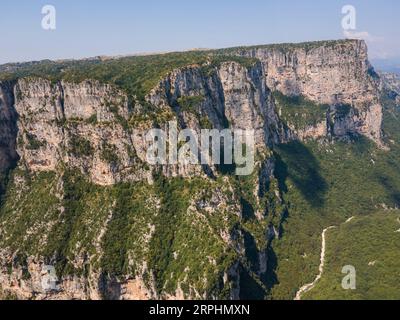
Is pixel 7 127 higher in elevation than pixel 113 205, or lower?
higher

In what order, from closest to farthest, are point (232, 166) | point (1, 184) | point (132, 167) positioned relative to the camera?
point (132, 167) < point (1, 184) < point (232, 166)

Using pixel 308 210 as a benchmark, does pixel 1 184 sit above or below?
above

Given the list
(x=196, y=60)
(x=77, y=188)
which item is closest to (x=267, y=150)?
(x=196, y=60)

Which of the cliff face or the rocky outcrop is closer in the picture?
the cliff face

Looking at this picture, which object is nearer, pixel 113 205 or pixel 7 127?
pixel 113 205

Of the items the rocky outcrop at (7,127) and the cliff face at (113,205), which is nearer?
the cliff face at (113,205)
